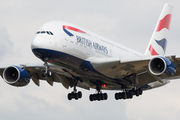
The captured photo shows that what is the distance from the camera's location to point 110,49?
30953 mm

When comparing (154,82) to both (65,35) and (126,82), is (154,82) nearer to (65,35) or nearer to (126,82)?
(126,82)

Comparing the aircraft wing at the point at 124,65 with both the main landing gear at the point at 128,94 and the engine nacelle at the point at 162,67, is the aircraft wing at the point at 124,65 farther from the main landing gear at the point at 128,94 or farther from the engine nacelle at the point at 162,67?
the main landing gear at the point at 128,94

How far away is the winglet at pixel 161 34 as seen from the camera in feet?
137

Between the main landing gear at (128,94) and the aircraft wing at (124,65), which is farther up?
the aircraft wing at (124,65)

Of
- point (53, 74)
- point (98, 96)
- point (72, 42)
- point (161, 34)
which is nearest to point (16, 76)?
point (53, 74)

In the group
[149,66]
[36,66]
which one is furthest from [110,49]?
[36,66]

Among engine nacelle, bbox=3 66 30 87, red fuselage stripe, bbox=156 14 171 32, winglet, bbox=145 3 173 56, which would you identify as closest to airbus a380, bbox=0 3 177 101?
engine nacelle, bbox=3 66 30 87

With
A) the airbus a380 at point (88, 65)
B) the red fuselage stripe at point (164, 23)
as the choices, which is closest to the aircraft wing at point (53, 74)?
the airbus a380 at point (88, 65)

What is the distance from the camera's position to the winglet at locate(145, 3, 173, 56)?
41.7 m

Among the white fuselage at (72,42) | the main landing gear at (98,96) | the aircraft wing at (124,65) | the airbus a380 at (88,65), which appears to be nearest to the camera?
the white fuselage at (72,42)

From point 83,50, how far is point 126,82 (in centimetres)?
720

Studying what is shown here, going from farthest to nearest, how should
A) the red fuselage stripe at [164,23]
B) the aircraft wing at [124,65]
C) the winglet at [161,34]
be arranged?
the red fuselage stripe at [164,23] → the winglet at [161,34] → the aircraft wing at [124,65]

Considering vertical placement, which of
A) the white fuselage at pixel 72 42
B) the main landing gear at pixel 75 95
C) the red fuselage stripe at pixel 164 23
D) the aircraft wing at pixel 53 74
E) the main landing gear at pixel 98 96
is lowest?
the main landing gear at pixel 98 96

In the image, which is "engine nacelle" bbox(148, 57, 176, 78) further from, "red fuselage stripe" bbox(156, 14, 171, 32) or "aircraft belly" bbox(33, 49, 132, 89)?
"red fuselage stripe" bbox(156, 14, 171, 32)
